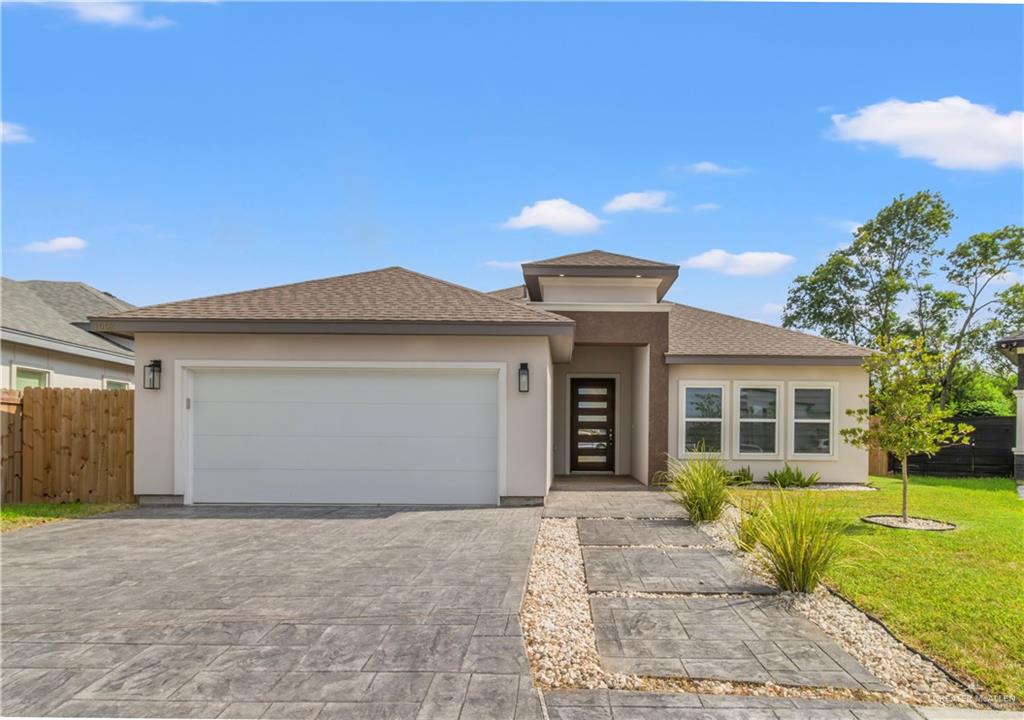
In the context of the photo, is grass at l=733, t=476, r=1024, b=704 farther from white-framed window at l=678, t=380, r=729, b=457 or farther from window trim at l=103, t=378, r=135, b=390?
window trim at l=103, t=378, r=135, b=390

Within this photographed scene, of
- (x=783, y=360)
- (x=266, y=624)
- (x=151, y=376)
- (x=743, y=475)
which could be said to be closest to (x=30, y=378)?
(x=151, y=376)

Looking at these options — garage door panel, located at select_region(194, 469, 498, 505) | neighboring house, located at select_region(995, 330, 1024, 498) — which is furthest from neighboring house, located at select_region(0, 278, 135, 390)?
neighboring house, located at select_region(995, 330, 1024, 498)

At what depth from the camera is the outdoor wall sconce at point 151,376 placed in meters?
10.1

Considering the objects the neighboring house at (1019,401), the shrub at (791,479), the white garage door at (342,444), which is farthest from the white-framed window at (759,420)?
the white garage door at (342,444)

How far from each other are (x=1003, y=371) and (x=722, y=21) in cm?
2668

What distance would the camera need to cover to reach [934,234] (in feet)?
90.2

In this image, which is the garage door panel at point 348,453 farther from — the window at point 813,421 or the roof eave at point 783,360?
the window at point 813,421

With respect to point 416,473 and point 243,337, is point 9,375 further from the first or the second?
point 416,473

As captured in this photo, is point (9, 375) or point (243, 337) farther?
point (9, 375)

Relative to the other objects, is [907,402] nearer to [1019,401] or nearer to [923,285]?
[1019,401]

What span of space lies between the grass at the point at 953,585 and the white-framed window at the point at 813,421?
3709 mm

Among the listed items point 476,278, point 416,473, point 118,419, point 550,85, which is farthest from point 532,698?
point 476,278

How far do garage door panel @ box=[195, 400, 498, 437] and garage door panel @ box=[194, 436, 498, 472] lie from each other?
115 mm

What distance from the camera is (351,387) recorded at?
10.4 metres
